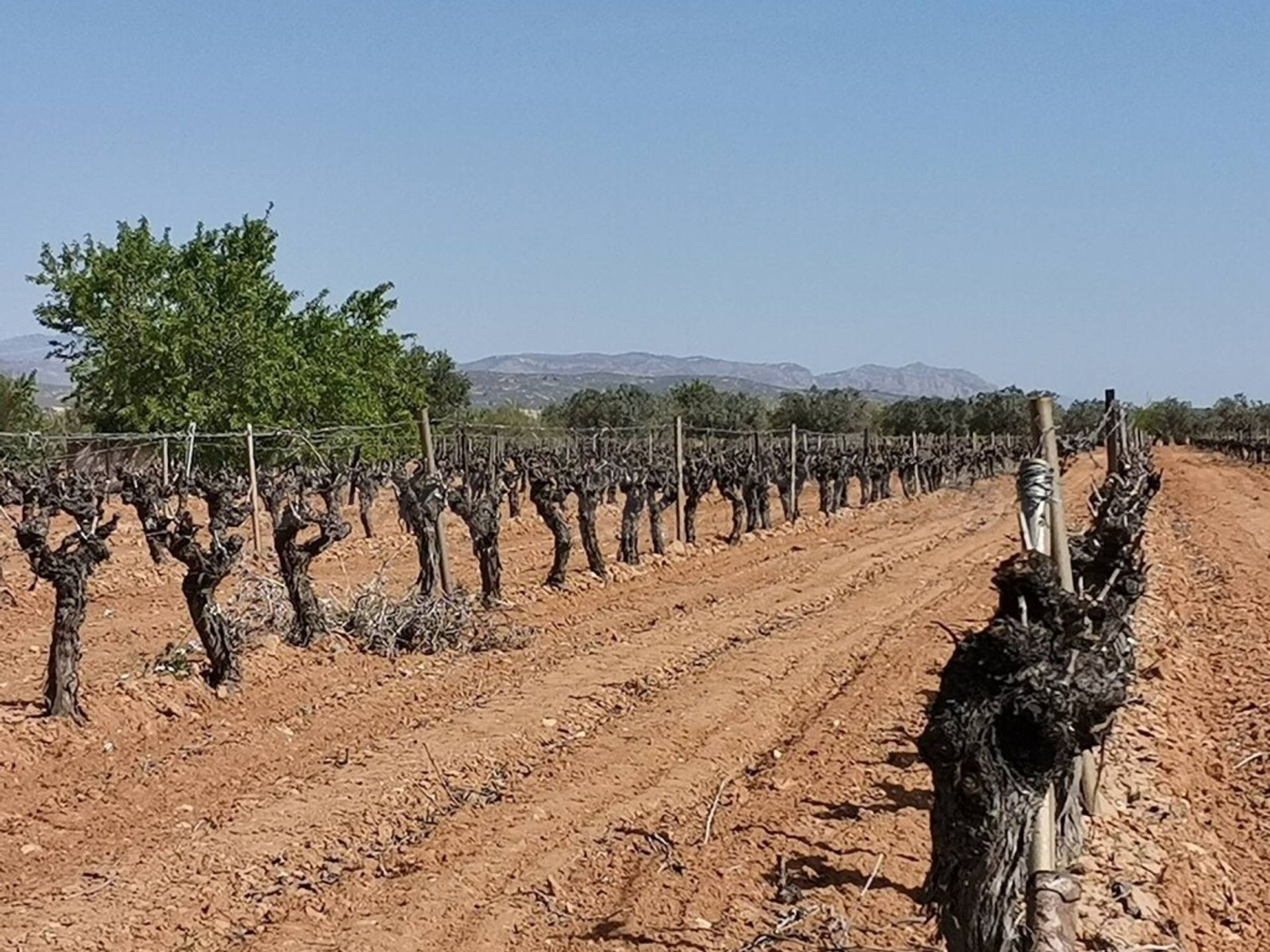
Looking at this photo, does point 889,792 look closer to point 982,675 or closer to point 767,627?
point 982,675

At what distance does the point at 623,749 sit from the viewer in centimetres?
822

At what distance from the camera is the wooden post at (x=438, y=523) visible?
44.0ft

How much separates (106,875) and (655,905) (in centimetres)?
280

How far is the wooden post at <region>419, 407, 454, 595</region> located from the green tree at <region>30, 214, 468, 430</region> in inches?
771

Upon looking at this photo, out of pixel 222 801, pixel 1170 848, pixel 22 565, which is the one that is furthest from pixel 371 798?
pixel 22 565

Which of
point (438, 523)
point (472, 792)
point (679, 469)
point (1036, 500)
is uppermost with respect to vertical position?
point (1036, 500)

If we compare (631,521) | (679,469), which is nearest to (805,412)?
(679,469)

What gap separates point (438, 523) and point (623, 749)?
19.0 ft

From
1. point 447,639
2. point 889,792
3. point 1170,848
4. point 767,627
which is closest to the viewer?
point 1170,848

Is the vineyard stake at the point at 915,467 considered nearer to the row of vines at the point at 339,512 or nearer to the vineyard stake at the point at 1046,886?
the row of vines at the point at 339,512

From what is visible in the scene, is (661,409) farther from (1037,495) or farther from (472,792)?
(1037,495)

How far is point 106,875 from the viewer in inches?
243

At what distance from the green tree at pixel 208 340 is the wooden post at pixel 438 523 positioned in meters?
19.6

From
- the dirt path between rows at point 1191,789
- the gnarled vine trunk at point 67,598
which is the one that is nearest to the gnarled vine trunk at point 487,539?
the gnarled vine trunk at point 67,598
